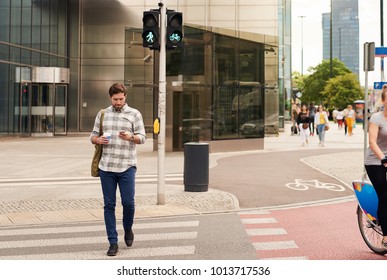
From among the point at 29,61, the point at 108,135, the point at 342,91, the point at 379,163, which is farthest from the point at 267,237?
the point at 342,91

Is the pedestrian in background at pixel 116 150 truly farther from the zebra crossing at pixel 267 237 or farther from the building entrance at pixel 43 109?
the building entrance at pixel 43 109

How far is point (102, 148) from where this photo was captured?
6.35 metres

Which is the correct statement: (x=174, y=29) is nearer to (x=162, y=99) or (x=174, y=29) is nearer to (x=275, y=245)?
(x=162, y=99)

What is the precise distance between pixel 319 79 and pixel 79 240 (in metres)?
119

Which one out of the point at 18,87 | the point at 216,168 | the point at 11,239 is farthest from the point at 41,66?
the point at 11,239

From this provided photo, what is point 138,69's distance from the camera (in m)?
34.7

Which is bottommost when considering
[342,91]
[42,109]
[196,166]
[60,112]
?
[196,166]

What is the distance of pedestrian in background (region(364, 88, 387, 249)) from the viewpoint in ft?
19.5

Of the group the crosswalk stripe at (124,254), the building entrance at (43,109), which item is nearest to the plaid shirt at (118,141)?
the crosswalk stripe at (124,254)

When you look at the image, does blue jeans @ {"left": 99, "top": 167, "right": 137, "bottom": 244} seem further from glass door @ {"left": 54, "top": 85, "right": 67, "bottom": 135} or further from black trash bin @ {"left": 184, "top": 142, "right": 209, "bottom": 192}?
glass door @ {"left": 54, "top": 85, "right": 67, "bottom": 135}

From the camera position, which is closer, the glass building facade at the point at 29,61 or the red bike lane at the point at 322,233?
the red bike lane at the point at 322,233

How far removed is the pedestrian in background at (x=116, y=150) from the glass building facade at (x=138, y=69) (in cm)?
1595

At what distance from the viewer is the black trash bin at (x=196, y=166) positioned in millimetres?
11562

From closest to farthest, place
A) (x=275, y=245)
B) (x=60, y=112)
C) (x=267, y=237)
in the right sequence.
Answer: (x=275, y=245) → (x=267, y=237) → (x=60, y=112)
